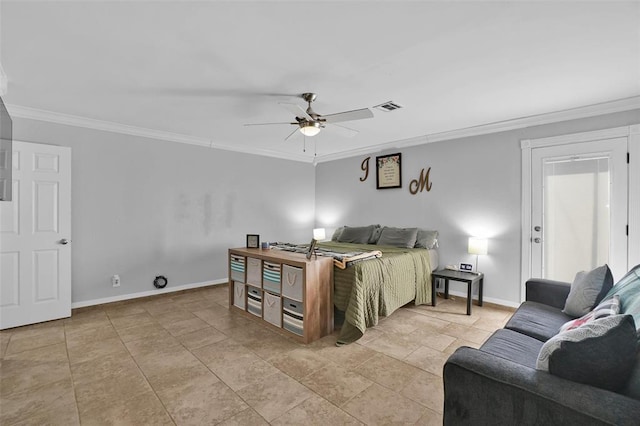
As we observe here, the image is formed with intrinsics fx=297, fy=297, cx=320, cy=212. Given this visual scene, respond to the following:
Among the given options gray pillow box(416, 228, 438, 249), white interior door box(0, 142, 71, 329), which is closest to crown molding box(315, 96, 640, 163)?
gray pillow box(416, 228, 438, 249)

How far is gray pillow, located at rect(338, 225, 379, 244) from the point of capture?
16.3 ft

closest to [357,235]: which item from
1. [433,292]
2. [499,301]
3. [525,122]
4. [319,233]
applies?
[319,233]

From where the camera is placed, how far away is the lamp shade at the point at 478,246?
A: 3980 millimetres

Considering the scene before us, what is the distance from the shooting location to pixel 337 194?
6.16m

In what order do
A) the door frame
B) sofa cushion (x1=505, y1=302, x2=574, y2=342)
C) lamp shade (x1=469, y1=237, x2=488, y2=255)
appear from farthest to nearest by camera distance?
lamp shade (x1=469, y1=237, x2=488, y2=255) → the door frame → sofa cushion (x1=505, y1=302, x2=574, y2=342)

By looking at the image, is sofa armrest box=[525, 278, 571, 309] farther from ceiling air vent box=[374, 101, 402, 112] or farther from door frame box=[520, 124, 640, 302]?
ceiling air vent box=[374, 101, 402, 112]

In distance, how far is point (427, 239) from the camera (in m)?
4.50

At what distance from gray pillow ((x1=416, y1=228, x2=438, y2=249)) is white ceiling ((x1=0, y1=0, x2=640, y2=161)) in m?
1.78

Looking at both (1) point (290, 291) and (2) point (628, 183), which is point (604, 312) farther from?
(2) point (628, 183)

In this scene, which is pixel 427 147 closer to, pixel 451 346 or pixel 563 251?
pixel 563 251

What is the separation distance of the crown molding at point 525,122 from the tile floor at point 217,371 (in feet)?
8.08

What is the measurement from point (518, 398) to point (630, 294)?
1.13 metres

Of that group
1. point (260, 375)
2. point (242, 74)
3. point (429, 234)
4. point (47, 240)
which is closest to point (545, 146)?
point (429, 234)

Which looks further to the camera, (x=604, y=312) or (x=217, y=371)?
(x=217, y=371)
